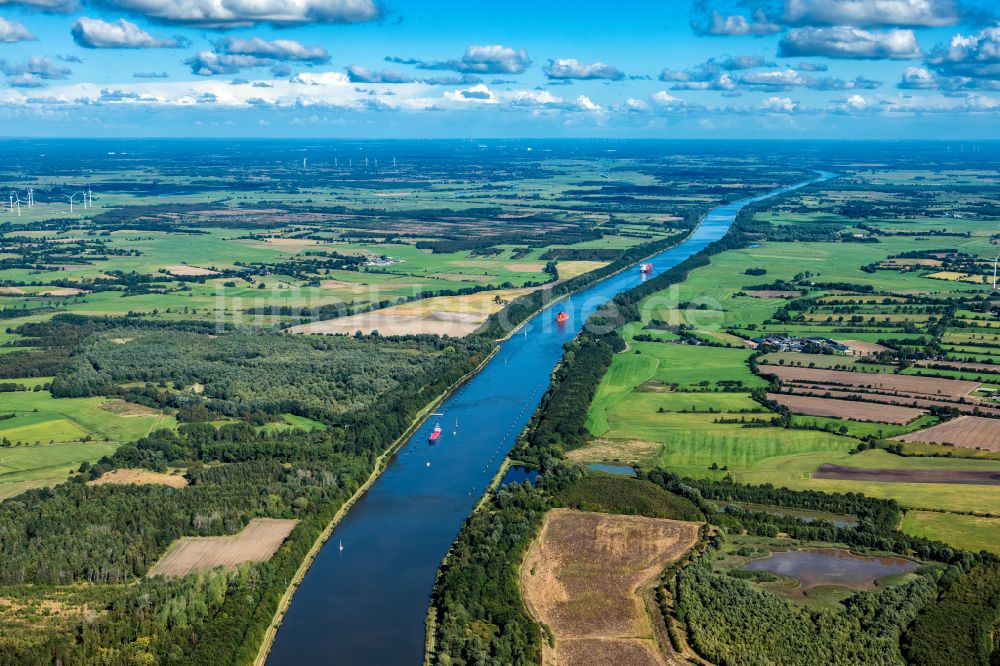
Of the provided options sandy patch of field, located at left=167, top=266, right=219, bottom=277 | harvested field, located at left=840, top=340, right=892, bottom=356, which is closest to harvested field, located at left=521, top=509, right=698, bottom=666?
harvested field, located at left=840, top=340, right=892, bottom=356

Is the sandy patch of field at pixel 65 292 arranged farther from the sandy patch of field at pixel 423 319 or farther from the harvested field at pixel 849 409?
the harvested field at pixel 849 409

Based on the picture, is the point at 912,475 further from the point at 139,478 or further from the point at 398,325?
the point at 398,325

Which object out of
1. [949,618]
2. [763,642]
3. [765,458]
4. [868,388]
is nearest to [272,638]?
[763,642]

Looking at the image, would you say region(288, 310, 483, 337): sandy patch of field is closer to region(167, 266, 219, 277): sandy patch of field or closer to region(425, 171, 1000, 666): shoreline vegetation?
region(167, 266, 219, 277): sandy patch of field

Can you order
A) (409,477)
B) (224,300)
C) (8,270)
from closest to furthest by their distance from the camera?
(409,477) → (224,300) → (8,270)

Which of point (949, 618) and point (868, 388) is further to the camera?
point (868, 388)

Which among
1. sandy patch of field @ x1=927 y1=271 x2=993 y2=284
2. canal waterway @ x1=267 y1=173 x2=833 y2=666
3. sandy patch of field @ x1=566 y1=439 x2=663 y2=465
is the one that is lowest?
canal waterway @ x1=267 y1=173 x2=833 y2=666

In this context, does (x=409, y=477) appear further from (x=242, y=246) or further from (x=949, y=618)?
(x=242, y=246)
